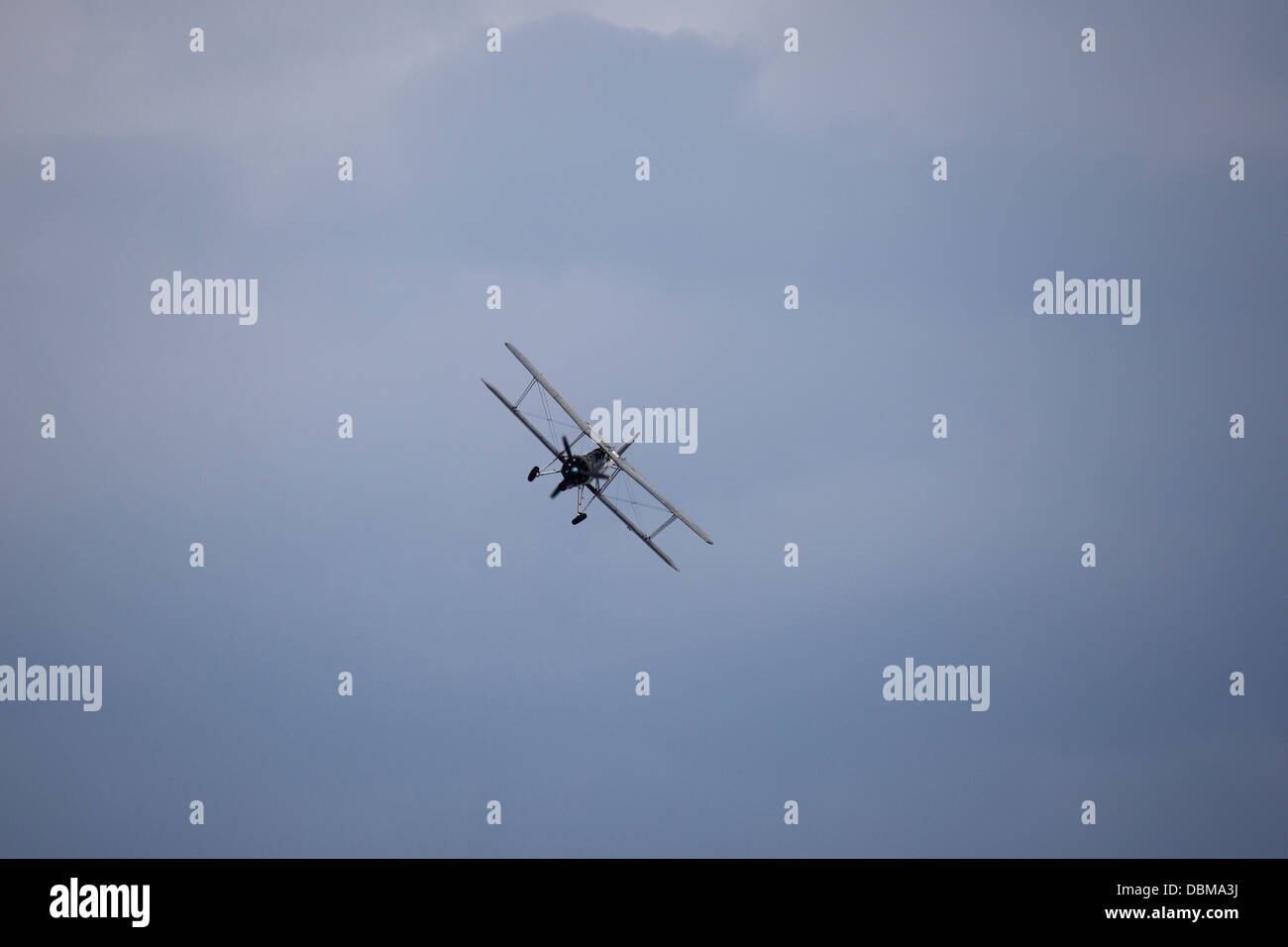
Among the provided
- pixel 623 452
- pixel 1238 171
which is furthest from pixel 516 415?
pixel 1238 171

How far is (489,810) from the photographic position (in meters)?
103

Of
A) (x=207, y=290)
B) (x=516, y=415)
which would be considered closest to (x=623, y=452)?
(x=516, y=415)

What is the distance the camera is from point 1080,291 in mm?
104938

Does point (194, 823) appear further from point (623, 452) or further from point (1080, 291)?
point (1080, 291)

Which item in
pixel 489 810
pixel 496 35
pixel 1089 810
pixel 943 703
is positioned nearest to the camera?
pixel 496 35

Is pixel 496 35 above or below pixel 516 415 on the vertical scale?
above

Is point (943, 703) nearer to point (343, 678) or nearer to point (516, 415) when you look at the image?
point (343, 678)

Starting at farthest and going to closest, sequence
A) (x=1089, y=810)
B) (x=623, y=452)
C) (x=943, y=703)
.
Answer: (x=943, y=703)
(x=1089, y=810)
(x=623, y=452)
